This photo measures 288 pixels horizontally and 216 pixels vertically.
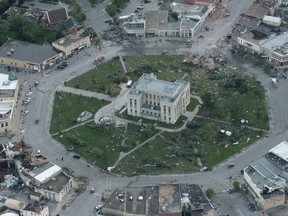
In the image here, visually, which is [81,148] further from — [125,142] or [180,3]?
[180,3]

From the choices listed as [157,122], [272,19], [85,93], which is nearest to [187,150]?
[157,122]

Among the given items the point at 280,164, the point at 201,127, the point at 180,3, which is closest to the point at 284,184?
the point at 280,164

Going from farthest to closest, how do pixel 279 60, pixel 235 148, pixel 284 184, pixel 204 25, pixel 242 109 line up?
pixel 204 25
pixel 279 60
pixel 242 109
pixel 235 148
pixel 284 184

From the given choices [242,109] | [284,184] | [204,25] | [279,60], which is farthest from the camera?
[204,25]

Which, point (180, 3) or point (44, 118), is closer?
point (44, 118)

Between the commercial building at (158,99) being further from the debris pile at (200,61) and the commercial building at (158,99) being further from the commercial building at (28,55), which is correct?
the commercial building at (28,55)

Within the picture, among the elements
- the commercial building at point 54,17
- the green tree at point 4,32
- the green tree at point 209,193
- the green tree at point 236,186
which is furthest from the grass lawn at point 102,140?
the commercial building at point 54,17

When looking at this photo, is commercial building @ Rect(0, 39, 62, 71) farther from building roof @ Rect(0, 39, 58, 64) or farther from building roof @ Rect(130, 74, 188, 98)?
building roof @ Rect(130, 74, 188, 98)
